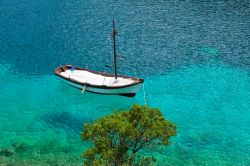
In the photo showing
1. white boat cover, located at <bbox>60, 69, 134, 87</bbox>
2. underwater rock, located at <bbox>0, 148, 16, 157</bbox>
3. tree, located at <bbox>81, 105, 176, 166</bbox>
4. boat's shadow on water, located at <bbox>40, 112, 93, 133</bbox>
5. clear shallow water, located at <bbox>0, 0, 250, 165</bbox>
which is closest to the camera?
tree, located at <bbox>81, 105, 176, 166</bbox>

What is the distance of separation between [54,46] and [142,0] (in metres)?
35.1

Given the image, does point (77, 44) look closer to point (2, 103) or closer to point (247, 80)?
point (2, 103)

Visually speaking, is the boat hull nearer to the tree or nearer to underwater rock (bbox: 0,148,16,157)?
underwater rock (bbox: 0,148,16,157)

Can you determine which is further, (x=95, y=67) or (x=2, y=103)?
(x=95, y=67)

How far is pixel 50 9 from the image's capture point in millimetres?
105500

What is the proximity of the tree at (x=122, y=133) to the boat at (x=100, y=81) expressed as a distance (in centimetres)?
2941

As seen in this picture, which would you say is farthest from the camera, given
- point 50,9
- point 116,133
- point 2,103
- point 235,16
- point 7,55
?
point 50,9

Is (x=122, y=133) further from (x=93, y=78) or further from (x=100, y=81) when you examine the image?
(x=93, y=78)

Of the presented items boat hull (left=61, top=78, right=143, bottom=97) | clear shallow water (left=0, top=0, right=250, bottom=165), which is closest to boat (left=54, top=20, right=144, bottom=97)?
boat hull (left=61, top=78, right=143, bottom=97)

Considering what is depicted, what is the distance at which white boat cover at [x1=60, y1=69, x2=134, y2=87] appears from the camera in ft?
223

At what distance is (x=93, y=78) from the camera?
70.4 metres

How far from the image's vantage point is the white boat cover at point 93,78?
6788 cm

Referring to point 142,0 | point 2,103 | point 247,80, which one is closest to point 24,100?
point 2,103

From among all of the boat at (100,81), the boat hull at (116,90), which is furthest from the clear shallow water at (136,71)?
the boat at (100,81)
